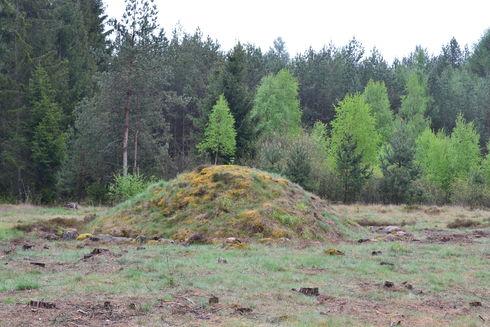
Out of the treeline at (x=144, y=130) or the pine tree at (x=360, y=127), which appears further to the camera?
the pine tree at (x=360, y=127)

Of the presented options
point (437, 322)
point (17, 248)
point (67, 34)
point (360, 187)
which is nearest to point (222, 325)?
point (437, 322)

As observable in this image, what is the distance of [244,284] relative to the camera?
11203 millimetres

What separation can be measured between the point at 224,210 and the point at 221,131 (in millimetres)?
26099

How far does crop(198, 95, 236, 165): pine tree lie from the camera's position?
46.2 metres

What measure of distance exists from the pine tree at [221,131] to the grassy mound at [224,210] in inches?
884

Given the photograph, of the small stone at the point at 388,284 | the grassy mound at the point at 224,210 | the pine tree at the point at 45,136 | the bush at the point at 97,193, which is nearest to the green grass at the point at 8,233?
the grassy mound at the point at 224,210

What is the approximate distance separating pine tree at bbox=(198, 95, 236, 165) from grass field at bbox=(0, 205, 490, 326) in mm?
28130

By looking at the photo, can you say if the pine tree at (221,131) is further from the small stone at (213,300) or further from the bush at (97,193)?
the small stone at (213,300)

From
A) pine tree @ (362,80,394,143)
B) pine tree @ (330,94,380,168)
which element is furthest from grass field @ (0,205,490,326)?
pine tree @ (362,80,394,143)

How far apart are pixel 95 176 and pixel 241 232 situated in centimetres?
2958

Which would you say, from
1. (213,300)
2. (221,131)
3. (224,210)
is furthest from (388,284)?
(221,131)

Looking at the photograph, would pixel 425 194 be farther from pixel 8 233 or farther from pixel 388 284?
pixel 388 284

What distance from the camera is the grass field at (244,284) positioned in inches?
342

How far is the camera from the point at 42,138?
146 feet
